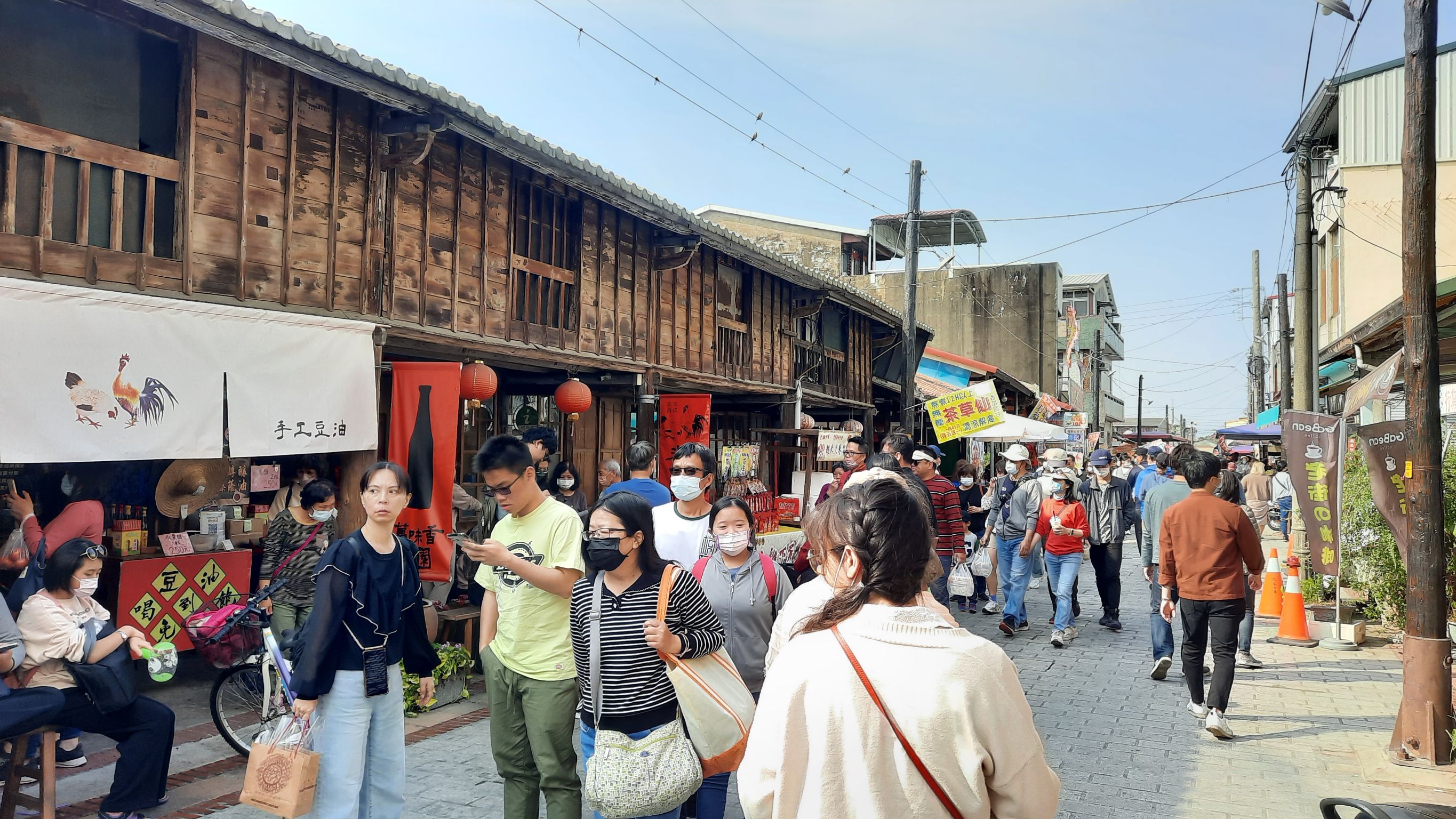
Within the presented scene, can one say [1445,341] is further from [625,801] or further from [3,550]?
[3,550]

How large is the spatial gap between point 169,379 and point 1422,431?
8.77 meters

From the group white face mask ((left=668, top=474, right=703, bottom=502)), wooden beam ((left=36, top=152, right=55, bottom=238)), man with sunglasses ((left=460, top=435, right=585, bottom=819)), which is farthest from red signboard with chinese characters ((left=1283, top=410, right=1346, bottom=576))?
wooden beam ((left=36, top=152, right=55, bottom=238))

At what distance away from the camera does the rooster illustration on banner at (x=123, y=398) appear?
5.66 m

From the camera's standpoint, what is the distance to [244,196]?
22.6ft

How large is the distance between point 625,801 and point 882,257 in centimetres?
3224

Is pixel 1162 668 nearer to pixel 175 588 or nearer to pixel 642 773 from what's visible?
pixel 642 773

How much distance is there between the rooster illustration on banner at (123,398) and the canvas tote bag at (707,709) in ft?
13.7

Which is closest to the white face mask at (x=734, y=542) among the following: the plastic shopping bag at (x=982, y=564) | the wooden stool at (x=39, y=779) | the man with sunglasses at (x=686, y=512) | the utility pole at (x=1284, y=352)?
the man with sunglasses at (x=686, y=512)

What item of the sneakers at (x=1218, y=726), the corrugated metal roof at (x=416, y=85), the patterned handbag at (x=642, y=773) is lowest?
the sneakers at (x=1218, y=726)

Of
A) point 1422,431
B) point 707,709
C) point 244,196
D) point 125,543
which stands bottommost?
point 707,709

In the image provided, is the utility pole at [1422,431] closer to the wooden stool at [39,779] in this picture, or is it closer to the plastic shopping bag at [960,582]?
the plastic shopping bag at [960,582]

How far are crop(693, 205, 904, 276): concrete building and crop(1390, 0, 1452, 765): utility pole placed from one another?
24797 millimetres

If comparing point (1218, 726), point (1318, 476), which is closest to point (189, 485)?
point (1218, 726)

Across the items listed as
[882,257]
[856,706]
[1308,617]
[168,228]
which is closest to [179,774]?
[168,228]
